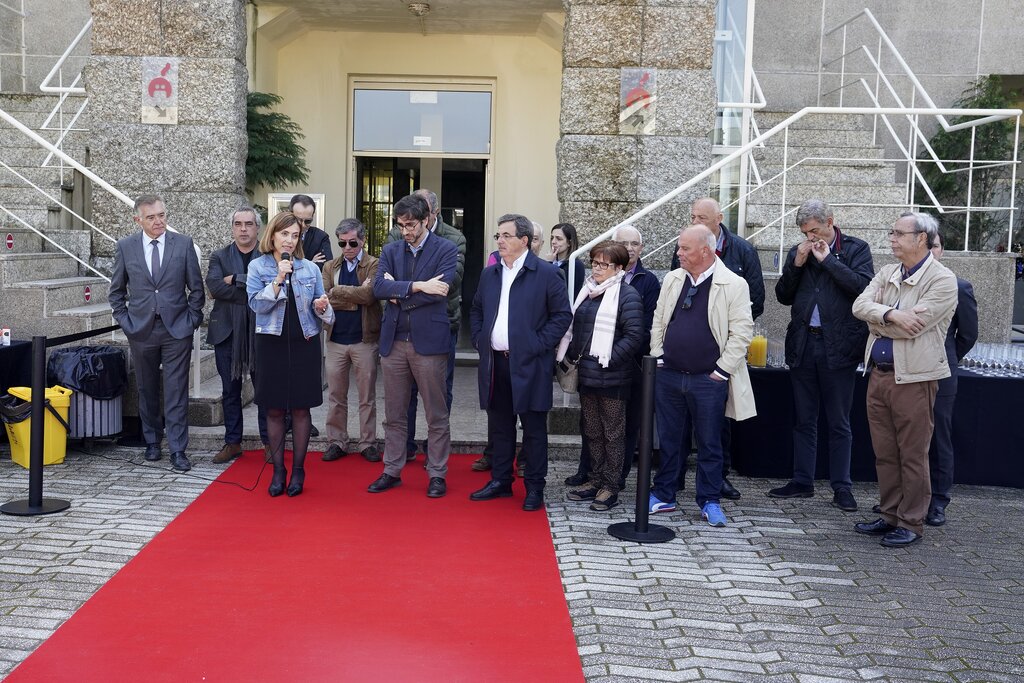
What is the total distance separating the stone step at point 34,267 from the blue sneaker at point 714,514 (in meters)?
5.42

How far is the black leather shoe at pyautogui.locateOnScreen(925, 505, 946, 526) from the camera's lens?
20.2ft

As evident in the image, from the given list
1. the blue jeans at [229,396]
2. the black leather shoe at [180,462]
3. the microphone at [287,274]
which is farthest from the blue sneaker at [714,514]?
the black leather shoe at [180,462]

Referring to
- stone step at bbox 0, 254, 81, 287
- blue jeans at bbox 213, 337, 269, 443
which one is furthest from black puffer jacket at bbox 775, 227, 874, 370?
stone step at bbox 0, 254, 81, 287

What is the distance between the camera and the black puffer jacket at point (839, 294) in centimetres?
613

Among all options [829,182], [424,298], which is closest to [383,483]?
[424,298]

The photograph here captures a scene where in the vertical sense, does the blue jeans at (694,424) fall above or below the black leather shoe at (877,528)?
above

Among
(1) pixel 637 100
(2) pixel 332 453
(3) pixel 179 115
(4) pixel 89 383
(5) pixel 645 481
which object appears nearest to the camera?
(5) pixel 645 481

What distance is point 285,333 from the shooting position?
6223 mm

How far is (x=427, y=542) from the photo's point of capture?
18.1 ft

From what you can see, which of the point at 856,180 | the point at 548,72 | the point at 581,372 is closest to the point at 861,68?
the point at 856,180

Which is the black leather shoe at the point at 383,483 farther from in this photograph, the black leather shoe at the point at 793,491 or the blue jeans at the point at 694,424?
Result: the black leather shoe at the point at 793,491

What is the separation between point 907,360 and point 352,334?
3.56 meters

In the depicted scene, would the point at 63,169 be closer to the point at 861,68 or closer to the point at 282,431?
the point at 282,431

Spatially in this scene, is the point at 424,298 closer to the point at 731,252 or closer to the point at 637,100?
the point at 731,252
